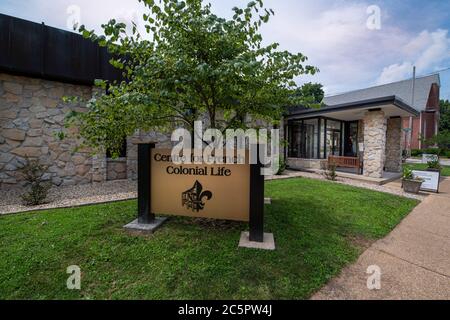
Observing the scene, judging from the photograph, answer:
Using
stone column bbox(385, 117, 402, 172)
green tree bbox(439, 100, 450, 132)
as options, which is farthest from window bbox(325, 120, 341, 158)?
green tree bbox(439, 100, 450, 132)

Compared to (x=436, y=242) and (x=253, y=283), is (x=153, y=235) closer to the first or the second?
(x=253, y=283)

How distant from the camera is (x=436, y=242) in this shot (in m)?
3.64

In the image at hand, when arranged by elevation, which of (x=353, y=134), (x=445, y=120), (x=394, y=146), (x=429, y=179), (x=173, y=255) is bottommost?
(x=173, y=255)

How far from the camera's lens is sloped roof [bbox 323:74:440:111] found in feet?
82.5

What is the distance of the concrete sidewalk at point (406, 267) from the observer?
2.31 m

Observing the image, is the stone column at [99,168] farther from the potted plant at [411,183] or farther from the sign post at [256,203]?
the potted plant at [411,183]

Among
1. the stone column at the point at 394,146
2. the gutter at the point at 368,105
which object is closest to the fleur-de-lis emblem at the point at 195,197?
the gutter at the point at 368,105

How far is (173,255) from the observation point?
284 cm

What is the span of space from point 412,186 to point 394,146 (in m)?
5.33

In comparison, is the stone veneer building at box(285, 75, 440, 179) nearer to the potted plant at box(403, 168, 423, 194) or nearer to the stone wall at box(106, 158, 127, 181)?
the potted plant at box(403, 168, 423, 194)

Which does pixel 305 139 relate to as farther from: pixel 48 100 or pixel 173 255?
pixel 48 100

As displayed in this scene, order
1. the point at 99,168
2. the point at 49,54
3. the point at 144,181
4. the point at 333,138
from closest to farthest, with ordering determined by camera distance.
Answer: the point at 144,181 → the point at 49,54 → the point at 99,168 → the point at 333,138

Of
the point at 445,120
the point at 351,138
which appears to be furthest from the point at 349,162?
the point at 445,120

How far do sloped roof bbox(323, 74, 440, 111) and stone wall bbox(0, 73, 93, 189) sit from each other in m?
25.2
